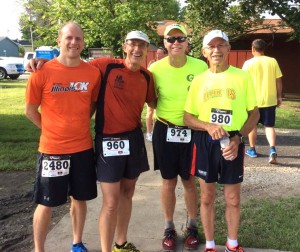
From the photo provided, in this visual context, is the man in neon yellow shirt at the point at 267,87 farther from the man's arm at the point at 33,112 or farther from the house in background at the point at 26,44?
the house in background at the point at 26,44

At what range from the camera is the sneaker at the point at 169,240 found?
369 cm

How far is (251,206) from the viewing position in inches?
183

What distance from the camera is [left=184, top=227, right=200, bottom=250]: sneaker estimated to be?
3707 mm

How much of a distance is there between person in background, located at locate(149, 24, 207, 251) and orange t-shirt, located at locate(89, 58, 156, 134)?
0.36 meters

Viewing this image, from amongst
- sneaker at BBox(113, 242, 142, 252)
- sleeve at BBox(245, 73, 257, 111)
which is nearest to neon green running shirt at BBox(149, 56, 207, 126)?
sleeve at BBox(245, 73, 257, 111)

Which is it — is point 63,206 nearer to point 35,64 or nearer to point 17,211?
point 17,211

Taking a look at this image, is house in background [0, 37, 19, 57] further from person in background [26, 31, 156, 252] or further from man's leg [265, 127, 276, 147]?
person in background [26, 31, 156, 252]

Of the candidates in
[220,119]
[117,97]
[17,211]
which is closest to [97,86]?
[117,97]

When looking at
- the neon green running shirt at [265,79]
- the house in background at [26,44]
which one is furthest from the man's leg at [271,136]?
the house in background at [26,44]

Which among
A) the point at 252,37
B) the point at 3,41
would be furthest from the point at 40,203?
the point at 3,41

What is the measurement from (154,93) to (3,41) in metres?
74.9

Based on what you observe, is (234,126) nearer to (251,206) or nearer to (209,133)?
(209,133)

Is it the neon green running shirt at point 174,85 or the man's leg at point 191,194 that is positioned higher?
the neon green running shirt at point 174,85

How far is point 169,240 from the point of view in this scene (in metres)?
3.75
